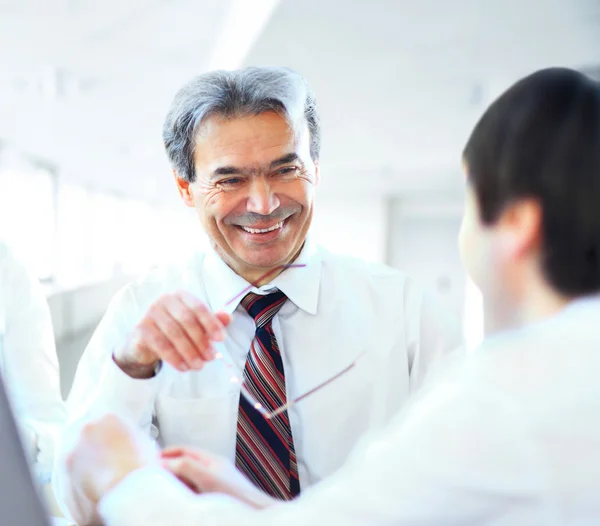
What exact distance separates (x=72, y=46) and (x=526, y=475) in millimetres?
1519

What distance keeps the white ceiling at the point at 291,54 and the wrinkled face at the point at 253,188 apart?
0.58 feet

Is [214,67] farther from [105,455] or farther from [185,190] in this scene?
[105,455]

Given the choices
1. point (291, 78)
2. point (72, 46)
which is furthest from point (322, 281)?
point (72, 46)

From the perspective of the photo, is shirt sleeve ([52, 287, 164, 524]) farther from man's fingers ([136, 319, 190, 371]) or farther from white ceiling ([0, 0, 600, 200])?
white ceiling ([0, 0, 600, 200])

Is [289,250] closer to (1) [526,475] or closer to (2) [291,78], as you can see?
(2) [291,78]

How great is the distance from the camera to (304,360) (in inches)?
20.0

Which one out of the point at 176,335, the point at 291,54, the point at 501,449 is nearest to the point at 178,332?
the point at 176,335

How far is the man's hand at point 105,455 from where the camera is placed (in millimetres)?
367

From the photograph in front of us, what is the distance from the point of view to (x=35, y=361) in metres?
0.58

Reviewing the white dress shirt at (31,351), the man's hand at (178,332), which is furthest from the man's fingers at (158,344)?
the white dress shirt at (31,351)

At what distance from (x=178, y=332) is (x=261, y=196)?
5.6 inches

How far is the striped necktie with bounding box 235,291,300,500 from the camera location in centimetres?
44

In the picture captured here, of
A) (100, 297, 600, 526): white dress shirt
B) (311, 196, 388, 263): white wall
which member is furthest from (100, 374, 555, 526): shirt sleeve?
(311, 196, 388, 263): white wall

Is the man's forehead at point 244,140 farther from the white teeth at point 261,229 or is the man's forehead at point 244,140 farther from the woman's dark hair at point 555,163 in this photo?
the woman's dark hair at point 555,163
